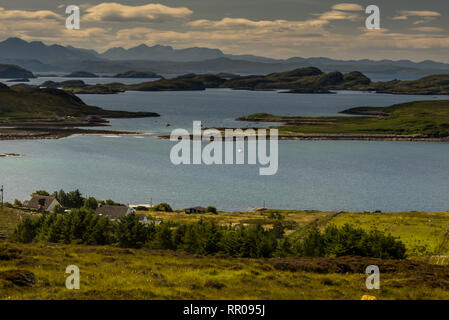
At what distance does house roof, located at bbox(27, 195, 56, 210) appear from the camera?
3787 inches

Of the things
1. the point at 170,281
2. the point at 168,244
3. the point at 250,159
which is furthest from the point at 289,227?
the point at 250,159

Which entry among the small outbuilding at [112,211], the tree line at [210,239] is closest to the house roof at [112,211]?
the small outbuilding at [112,211]

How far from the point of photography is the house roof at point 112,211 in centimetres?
8612

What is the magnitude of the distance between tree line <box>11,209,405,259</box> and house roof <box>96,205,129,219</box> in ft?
69.2

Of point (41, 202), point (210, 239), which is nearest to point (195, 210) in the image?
point (41, 202)

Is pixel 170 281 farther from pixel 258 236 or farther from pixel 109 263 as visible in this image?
pixel 258 236

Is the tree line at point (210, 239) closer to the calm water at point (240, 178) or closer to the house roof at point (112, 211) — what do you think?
the house roof at point (112, 211)

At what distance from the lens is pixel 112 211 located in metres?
87.3

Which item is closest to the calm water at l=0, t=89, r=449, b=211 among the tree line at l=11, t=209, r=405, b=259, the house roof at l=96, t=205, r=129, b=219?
the house roof at l=96, t=205, r=129, b=219

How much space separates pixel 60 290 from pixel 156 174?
119 m

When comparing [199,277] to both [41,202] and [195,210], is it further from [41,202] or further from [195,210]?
[41,202]

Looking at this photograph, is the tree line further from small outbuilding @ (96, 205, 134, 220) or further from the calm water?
the calm water

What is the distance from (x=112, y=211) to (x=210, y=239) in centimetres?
3877
